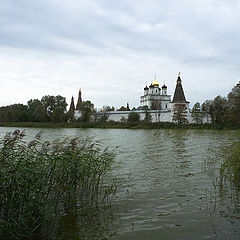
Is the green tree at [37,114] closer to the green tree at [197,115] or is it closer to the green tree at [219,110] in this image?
the green tree at [197,115]

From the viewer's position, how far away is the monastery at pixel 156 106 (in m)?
65.4

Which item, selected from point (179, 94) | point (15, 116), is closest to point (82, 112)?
point (15, 116)

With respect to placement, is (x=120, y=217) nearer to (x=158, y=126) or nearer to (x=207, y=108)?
(x=158, y=126)

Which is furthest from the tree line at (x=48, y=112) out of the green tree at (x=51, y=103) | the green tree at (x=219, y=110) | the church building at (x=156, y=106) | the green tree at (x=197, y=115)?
the green tree at (x=219, y=110)

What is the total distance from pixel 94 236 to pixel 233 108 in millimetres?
41730

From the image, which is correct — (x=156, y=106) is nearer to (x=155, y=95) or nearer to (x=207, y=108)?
(x=155, y=95)

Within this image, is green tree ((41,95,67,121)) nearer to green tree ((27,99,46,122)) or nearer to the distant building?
green tree ((27,99,46,122))

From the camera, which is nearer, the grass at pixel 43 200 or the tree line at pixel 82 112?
the grass at pixel 43 200

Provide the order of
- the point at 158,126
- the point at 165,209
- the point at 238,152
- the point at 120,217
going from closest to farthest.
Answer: the point at 120,217 → the point at 165,209 → the point at 238,152 → the point at 158,126

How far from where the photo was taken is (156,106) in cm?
7769

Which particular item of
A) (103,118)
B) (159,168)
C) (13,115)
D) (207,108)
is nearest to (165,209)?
(159,168)

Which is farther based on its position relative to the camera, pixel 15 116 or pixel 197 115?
pixel 15 116

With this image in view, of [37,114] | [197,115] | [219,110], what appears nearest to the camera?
[219,110]

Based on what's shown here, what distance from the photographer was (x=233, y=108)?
41.6 metres
